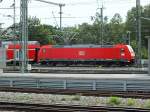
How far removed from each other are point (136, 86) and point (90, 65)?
35657 mm

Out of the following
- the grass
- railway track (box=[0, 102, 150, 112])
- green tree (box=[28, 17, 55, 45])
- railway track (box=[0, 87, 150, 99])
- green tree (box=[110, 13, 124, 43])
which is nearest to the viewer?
railway track (box=[0, 102, 150, 112])

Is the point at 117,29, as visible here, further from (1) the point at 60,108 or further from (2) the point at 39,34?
(1) the point at 60,108

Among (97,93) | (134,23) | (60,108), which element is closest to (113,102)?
(60,108)

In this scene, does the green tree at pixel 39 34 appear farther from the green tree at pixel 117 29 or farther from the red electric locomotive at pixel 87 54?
the red electric locomotive at pixel 87 54

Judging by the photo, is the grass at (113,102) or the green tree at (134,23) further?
the green tree at (134,23)

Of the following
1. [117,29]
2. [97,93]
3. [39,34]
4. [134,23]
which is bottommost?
[97,93]

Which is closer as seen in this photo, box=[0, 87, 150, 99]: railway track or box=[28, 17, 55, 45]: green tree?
box=[0, 87, 150, 99]: railway track

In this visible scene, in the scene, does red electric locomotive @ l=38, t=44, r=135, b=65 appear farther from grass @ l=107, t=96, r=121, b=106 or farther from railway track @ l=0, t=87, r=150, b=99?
grass @ l=107, t=96, r=121, b=106

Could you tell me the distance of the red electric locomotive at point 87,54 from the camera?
2165 inches

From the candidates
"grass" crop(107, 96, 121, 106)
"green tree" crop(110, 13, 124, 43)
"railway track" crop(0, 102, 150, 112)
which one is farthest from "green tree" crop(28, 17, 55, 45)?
"railway track" crop(0, 102, 150, 112)

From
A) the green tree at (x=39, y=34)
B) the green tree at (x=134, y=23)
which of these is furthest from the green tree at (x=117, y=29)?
the green tree at (x=39, y=34)

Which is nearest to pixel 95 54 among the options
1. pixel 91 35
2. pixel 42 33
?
pixel 42 33

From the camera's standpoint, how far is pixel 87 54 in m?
56.5

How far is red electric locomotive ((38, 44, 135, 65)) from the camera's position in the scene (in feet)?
180
